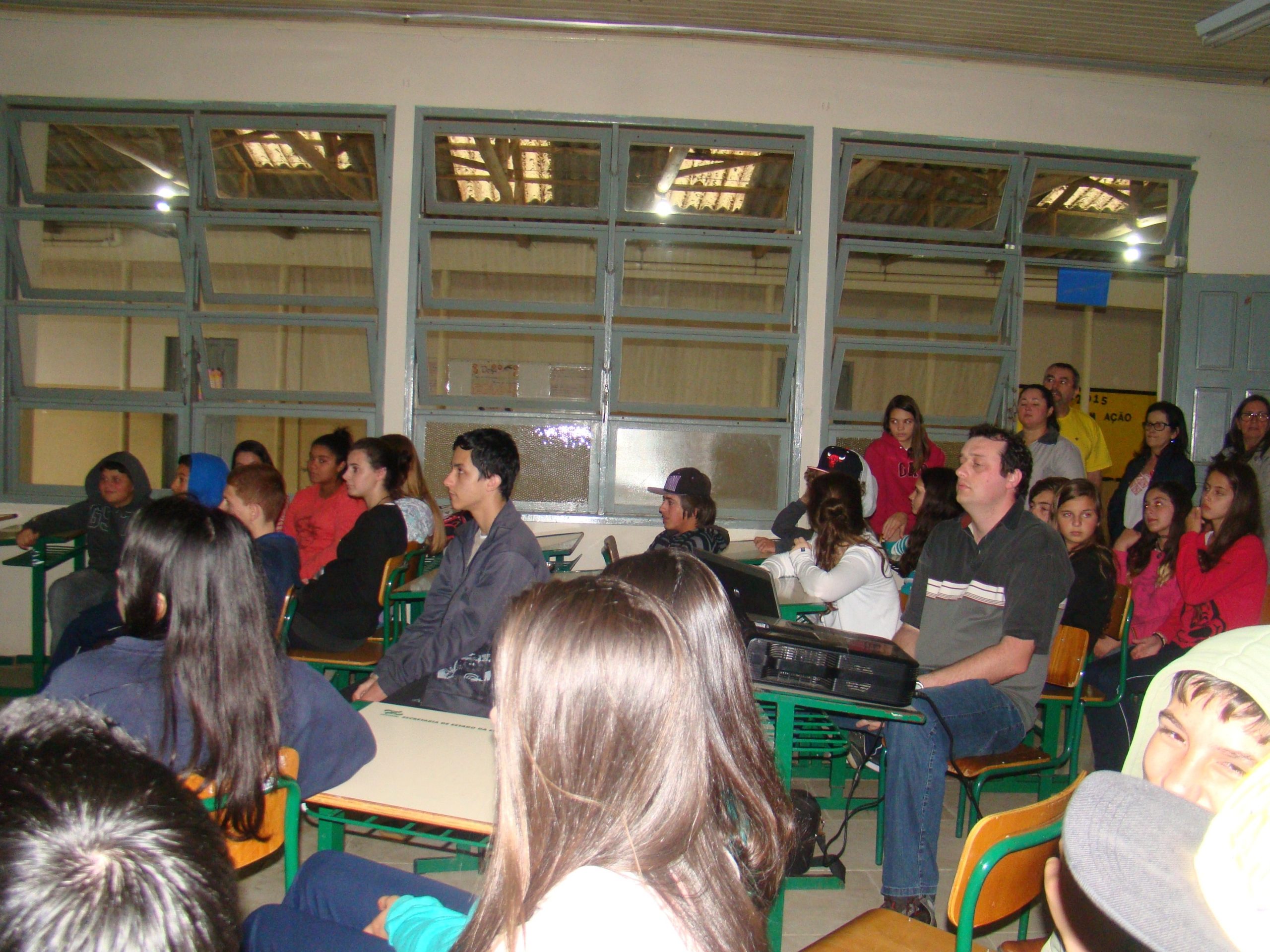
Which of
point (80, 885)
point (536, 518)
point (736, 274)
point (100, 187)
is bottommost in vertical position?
point (536, 518)

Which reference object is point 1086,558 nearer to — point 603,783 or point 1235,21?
point 603,783

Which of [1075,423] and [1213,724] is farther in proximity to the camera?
[1075,423]

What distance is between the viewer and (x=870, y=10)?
182 inches

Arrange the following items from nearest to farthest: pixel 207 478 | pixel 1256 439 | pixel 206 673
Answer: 1. pixel 206 673
2. pixel 207 478
3. pixel 1256 439

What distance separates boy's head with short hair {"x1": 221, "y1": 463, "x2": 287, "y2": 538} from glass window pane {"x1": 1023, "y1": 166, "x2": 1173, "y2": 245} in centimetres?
463

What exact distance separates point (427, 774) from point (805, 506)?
9.88 feet

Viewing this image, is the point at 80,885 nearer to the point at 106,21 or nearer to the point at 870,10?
the point at 870,10

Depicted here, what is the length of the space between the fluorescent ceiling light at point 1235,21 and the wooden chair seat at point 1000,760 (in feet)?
13.2

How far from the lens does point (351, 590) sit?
322 cm

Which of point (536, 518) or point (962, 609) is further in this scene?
point (536, 518)

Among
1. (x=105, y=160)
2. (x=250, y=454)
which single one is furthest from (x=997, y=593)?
(x=105, y=160)

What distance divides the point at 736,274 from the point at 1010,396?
6.22 feet

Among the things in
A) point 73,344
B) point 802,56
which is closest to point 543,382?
point 802,56

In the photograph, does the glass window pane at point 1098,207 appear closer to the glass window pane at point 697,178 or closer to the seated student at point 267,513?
the glass window pane at point 697,178
